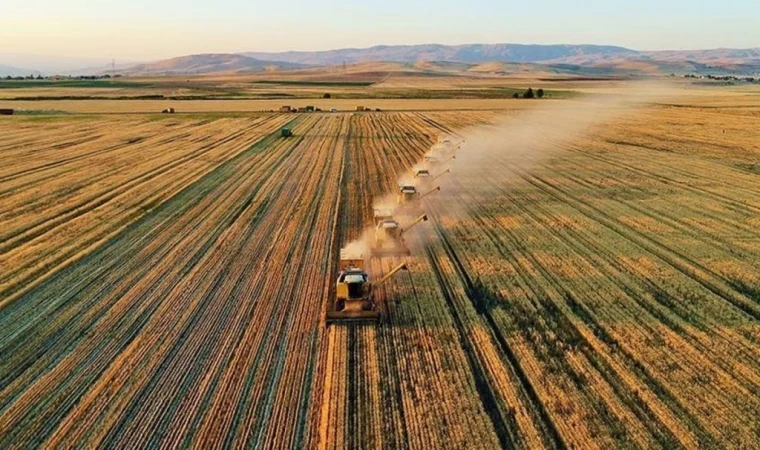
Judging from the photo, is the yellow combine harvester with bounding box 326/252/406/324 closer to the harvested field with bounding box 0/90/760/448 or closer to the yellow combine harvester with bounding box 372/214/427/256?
the harvested field with bounding box 0/90/760/448

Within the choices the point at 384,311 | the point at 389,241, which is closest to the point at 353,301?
the point at 384,311

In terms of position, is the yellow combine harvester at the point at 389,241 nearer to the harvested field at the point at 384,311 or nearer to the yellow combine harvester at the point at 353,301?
the harvested field at the point at 384,311

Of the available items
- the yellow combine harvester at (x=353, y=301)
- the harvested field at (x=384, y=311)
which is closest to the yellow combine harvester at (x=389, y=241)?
the harvested field at (x=384, y=311)

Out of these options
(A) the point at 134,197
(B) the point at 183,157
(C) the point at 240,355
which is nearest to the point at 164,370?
(C) the point at 240,355

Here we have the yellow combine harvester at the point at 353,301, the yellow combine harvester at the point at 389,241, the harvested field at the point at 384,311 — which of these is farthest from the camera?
the yellow combine harvester at the point at 389,241

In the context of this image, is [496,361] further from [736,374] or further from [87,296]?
[87,296]

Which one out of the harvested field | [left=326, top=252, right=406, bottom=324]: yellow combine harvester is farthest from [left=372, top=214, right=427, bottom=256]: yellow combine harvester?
[left=326, top=252, right=406, bottom=324]: yellow combine harvester
